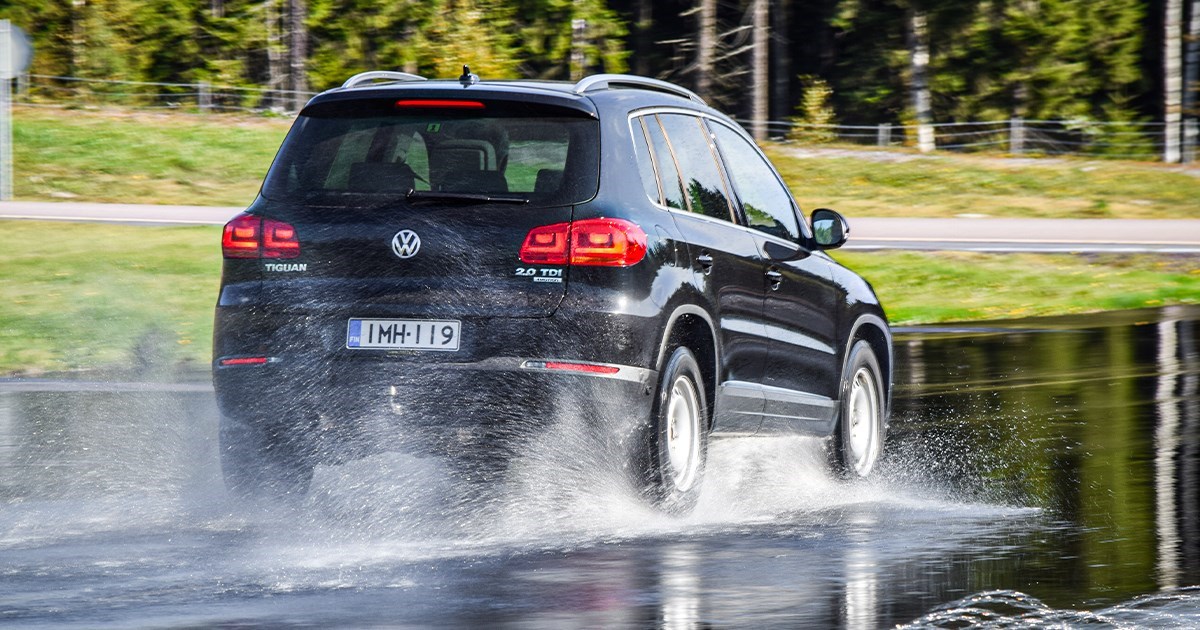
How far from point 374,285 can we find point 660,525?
145cm

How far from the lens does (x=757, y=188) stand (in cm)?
933

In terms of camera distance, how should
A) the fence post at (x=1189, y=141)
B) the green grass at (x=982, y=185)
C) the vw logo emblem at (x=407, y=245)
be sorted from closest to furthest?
the vw logo emblem at (x=407, y=245), the green grass at (x=982, y=185), the fence post at (x=1189, y=141)

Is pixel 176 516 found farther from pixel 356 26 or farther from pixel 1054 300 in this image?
pixel 356 26

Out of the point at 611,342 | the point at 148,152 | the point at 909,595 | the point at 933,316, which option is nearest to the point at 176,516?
the point at 611,342

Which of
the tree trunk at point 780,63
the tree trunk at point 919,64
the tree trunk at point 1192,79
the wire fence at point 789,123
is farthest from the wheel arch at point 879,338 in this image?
the tree trunk at point 780,63

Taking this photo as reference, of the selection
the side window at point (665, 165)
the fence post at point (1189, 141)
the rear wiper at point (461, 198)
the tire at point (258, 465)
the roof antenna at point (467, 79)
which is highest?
the fence post at point (1189, 141)

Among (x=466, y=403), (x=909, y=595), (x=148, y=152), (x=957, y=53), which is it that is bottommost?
(x=909, y=595)

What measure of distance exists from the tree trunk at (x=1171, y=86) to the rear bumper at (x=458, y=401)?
138ft

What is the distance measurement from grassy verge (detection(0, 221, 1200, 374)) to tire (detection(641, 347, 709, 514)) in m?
7.93

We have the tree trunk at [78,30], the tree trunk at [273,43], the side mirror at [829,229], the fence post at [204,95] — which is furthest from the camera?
the tree trunk at [273,43]

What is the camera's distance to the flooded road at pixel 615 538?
617 cm

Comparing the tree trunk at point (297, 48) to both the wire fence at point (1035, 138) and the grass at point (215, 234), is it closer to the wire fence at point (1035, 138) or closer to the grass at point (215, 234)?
the grass at point (215, 234)

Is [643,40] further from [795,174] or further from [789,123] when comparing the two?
[795,174]

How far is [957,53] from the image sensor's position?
197ft
